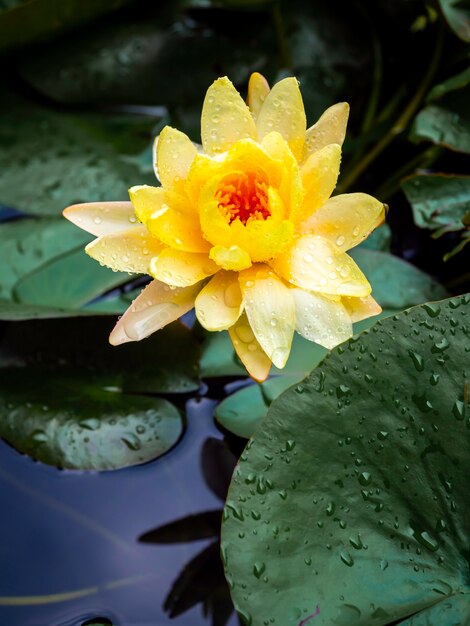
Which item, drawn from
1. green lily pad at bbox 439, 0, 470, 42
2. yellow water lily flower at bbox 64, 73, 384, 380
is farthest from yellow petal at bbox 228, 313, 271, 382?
green lily pad at bbox 439, 0, 470, 42

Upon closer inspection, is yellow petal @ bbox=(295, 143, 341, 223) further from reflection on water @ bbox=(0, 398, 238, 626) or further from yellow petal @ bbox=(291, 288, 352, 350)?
reflection on water @ bbox=(0, 398, 238, 626)

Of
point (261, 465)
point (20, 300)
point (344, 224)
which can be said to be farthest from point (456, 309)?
point (20, 300)

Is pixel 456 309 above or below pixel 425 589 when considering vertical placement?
above

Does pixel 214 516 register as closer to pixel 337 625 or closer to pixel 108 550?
pixel 108 550

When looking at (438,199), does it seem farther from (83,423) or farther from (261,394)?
(83,423)

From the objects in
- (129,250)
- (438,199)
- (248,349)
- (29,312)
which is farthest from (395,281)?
(29,312)

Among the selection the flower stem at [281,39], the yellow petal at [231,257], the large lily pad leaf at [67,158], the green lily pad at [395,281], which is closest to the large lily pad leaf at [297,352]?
the green lily pad at [395,281]

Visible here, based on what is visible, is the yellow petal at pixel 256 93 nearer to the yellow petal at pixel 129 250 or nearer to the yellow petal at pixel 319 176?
the yellow petal at pixel 319 176
